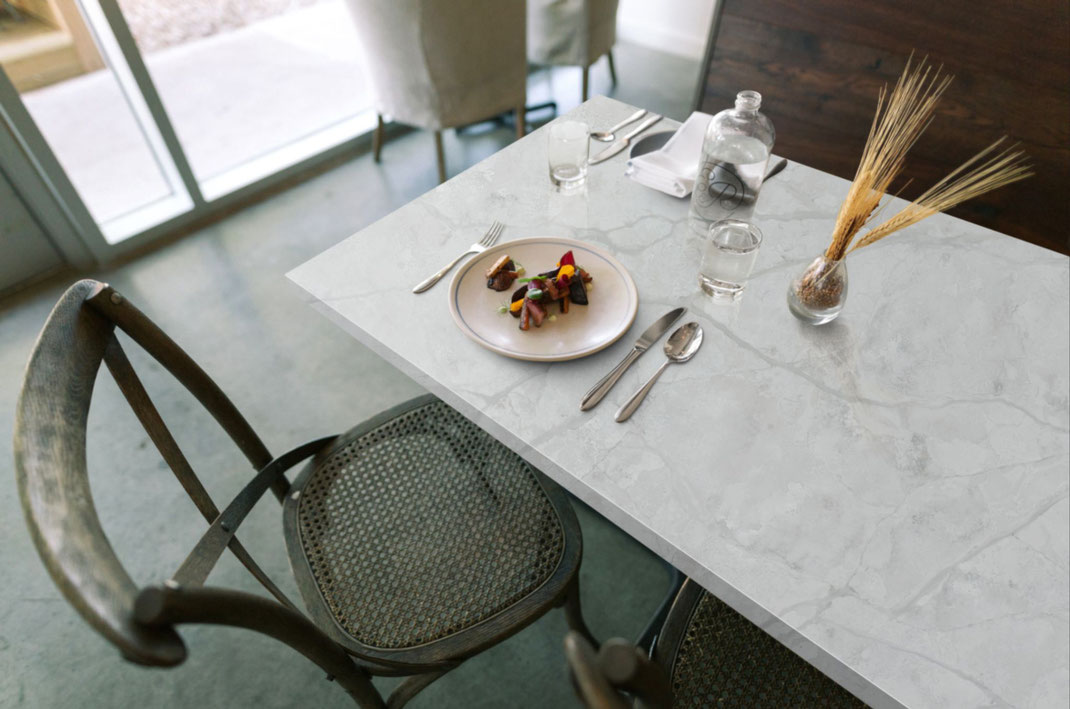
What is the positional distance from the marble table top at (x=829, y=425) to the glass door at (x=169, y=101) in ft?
5.19

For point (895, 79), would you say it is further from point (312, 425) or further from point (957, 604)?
point (312, 425)

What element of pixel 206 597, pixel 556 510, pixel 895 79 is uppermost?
pixel 206 597

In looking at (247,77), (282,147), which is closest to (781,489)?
(282,147)

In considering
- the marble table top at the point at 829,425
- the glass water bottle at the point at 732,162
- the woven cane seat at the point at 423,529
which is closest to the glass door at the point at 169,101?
the marble table top at the point at 829,425

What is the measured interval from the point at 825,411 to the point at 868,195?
10.6 inches

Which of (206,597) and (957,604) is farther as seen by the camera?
(957,604)

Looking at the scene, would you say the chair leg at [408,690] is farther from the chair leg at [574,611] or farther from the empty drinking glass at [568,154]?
the empty drinking glass at [568,154]

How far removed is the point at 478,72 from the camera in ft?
6.93

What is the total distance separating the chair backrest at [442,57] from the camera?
6.25ft

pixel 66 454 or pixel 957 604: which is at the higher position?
pixel 66 454

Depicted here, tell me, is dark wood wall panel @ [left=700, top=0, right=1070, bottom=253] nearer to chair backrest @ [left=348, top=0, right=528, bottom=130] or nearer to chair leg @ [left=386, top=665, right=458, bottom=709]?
chair backrest @ [left=348, top=0, right=528, bottom=130]

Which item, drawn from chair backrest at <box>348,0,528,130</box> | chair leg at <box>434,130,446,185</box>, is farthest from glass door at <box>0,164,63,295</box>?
chair leg at <box>434,130,446,185</box>

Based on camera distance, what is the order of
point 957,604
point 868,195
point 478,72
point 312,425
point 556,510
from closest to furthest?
point 957,604
point 868,195
point 556,510
point 312,425
point 478,72

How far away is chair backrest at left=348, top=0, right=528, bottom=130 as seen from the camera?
1904 mm
